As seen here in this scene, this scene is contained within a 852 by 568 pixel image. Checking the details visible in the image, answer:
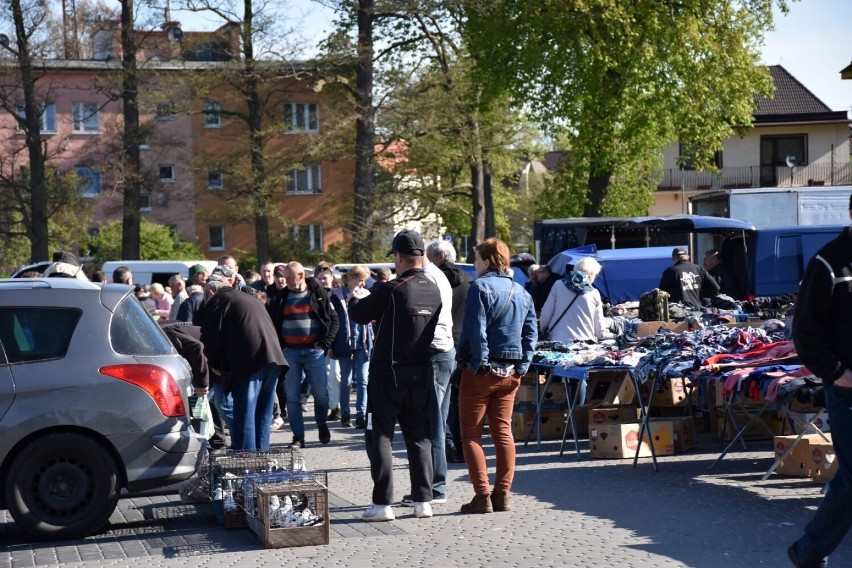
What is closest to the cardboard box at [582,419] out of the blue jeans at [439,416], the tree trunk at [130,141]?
the blue jeans at [439,416]

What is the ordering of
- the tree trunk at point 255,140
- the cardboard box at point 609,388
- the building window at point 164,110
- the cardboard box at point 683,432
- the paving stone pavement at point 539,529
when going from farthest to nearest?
the building window at point 164,110 < the tree trunk at point 255,140 < the cardboard box at point 609,388 < the cardboard box at point 683,432 < the paving stone pavement at point 539,529

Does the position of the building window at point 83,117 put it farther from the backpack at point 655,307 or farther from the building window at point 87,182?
the backpack at point 655,307

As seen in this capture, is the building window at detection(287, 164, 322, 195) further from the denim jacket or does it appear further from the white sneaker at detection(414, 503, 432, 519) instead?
the white sneaker at detection(414, 503, 432, 519)

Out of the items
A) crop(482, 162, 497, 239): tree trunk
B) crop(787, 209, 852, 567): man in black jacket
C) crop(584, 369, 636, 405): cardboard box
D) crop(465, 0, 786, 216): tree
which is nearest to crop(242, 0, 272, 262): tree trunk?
crop(465, 0, 786, 216): tree

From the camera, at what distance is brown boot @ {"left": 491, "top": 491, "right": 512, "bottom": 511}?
371 inches

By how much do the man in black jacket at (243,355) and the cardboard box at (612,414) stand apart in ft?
10.8

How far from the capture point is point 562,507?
31.1ft

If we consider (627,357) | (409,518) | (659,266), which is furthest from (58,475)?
(659,266)

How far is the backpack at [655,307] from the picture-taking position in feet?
54.6

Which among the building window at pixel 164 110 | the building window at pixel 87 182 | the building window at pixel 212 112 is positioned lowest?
the building window at pixel 87 182

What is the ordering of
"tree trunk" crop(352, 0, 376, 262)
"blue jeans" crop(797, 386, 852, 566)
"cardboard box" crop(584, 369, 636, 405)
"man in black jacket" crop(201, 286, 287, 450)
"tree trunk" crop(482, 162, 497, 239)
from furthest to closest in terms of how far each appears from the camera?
"tree trunk" crop(482, 162, 497, 239) < "tree trunk" crop(352, 0, 376, 262) < "cardboard box" crop(584, 369, 636, 405) < "man in black jacket" crop(201, 286, 287, 450) < "blue jeans" crop(797, 386, 852, 566)

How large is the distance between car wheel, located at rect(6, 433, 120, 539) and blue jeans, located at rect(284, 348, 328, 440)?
502 cm

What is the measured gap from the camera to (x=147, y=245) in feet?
173

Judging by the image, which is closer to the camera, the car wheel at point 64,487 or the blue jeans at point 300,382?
the car wheel at point 64,487
